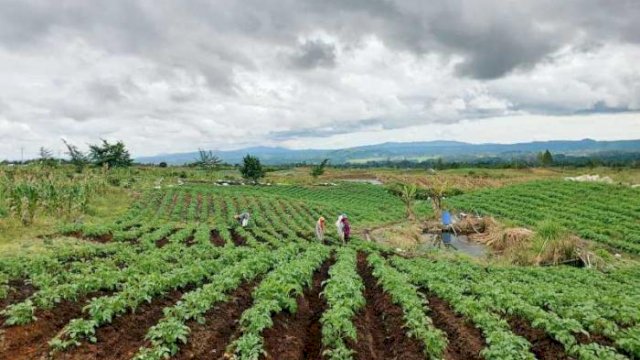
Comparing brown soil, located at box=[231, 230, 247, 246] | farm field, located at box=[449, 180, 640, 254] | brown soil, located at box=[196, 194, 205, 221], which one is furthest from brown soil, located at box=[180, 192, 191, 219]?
farm field, located at box=[449, 180, 640, 254]

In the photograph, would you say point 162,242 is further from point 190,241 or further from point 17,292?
point 17,292

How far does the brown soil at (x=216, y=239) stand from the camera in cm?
2641

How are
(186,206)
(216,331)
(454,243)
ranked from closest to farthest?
(216,331)
(454,243)
(186,206)

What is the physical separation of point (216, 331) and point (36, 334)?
343 centimetres

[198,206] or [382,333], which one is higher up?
[382,333]

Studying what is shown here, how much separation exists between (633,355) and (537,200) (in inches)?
1643

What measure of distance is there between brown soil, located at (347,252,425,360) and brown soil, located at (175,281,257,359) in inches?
105

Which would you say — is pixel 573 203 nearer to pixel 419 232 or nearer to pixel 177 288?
pixel 419 232

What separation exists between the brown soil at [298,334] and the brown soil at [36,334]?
4.14 metres

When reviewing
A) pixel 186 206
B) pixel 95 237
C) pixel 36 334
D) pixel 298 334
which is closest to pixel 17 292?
pixel 36 334

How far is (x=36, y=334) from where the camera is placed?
944 centimetres

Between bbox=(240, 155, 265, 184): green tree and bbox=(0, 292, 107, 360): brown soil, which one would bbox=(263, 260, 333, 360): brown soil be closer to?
bbox=(0, 292, 107, 360): brown soil

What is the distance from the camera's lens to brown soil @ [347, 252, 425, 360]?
1000cm

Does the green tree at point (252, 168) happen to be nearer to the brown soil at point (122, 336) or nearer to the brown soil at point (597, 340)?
the brown soil at point (122, 336)
